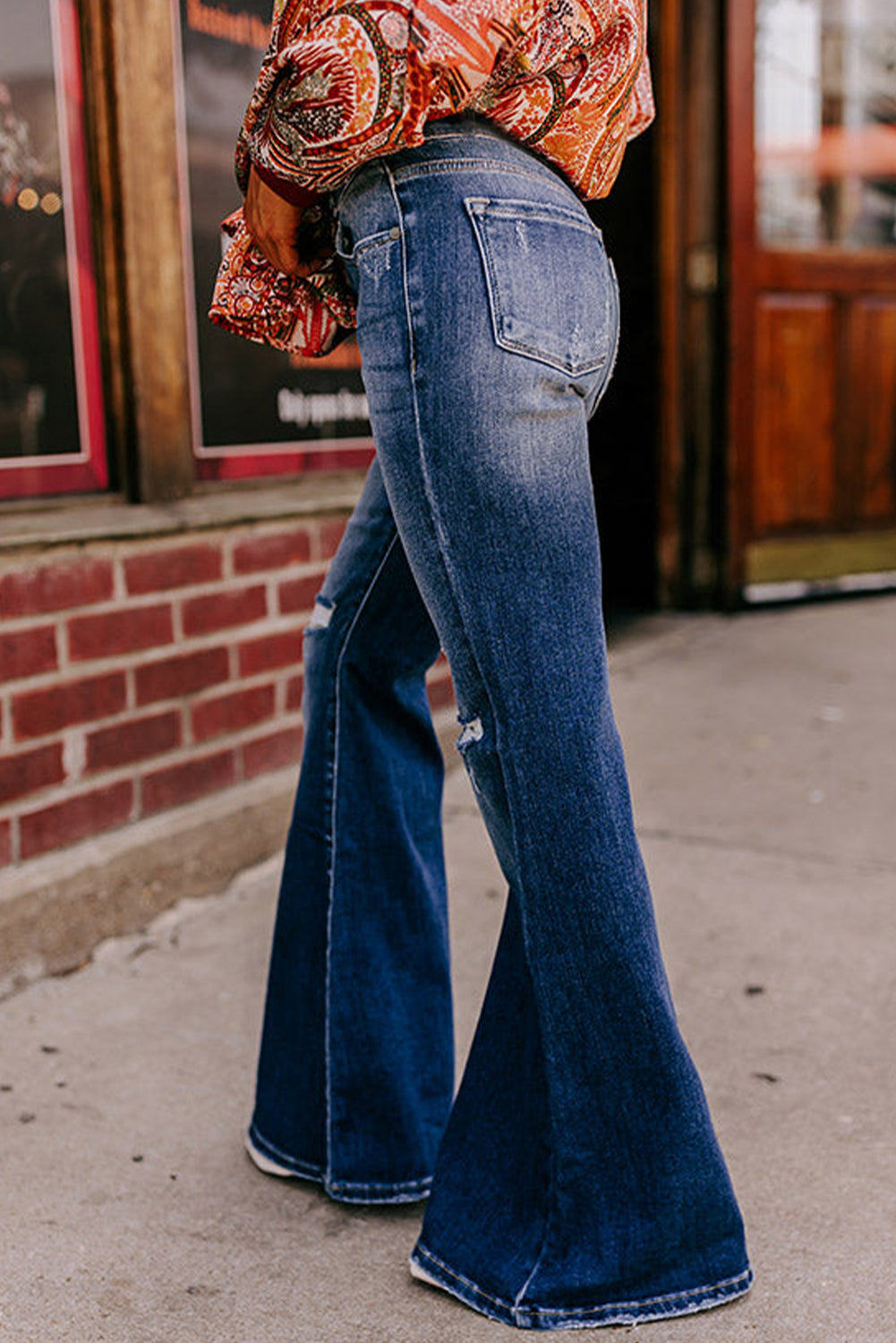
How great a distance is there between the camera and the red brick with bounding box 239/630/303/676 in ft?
9.53

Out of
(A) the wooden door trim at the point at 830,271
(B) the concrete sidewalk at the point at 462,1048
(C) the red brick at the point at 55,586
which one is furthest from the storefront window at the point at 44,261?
(A) the wooden door trim at the point at 830,271

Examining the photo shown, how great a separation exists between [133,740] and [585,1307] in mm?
1450

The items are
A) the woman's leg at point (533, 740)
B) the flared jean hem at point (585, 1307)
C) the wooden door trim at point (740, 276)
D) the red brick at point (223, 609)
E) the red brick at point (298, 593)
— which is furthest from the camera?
the wooden door trim at point (740, 276)

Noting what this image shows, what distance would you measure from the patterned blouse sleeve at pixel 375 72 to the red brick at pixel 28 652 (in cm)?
127

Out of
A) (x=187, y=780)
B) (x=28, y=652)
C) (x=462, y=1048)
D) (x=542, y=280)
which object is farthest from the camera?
(x=187, y=780)

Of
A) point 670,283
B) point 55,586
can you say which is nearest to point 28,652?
point 55,586

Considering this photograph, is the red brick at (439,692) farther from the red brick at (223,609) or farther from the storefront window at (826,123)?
the storefront window at (826,123)

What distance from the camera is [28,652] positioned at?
2.43 meters

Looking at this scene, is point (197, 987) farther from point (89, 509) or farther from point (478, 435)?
point (478, 435)

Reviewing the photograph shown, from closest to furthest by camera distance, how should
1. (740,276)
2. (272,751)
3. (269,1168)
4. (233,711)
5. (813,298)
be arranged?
1. (269,1168)
2. (233,711)
3. (272,751)
4. (740,276)
5. (813,298)

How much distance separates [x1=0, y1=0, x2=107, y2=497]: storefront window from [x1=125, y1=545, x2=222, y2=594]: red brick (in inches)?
7.0

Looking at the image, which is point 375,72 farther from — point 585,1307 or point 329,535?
point 329,535

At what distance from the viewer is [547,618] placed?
1.43m

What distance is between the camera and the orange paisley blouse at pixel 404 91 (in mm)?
1262
